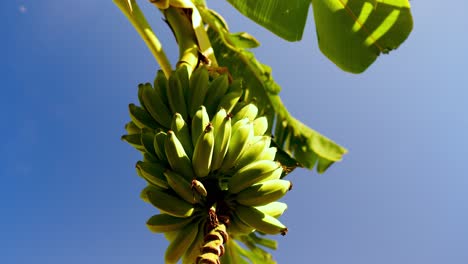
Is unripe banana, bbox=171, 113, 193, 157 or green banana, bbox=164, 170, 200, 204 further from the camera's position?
unripe banana, bbox=171, 113, 193, 157

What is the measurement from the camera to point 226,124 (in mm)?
1271

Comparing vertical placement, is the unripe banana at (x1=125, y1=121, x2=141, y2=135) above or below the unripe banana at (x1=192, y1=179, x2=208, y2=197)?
above

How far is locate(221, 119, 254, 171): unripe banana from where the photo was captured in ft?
4.23

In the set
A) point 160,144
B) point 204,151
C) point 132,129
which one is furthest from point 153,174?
point 132,129

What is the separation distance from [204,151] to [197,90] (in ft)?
1.56

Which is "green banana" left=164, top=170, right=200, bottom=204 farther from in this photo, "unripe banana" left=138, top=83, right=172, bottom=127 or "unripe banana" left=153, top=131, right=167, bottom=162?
"unripe banana" left=138, top=83, right=172, bottom=127

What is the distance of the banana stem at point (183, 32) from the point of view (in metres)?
1.78

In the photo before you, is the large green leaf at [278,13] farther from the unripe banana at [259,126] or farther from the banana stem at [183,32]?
the unripe banana at [259,126]

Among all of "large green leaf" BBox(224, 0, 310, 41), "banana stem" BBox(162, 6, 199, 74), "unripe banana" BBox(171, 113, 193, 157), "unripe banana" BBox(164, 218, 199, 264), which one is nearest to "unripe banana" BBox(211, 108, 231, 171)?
"unripe banana" BBox(171, 113, 193, 157)

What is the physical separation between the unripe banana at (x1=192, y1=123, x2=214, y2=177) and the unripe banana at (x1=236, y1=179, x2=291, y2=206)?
0.49 feet

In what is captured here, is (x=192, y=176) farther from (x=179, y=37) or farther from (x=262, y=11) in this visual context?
(x=262, y=11)

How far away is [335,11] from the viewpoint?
2135 mm

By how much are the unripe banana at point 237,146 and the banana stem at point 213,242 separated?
24 centimetres

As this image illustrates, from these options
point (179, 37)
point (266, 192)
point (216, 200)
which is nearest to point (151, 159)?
point (216, 200)
